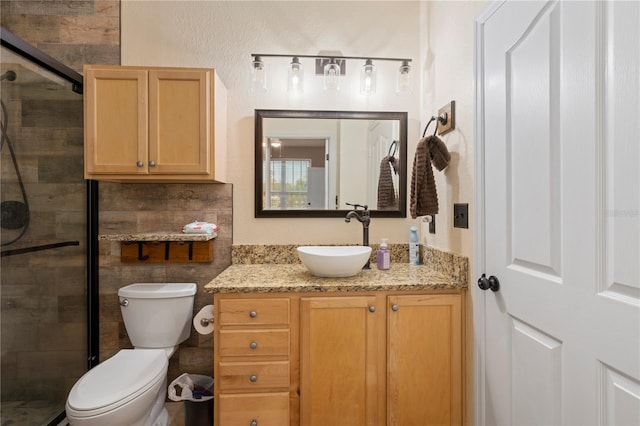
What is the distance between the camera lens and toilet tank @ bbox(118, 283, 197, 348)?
1.72 meters

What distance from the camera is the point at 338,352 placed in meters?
1.42

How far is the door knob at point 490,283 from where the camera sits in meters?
1.23

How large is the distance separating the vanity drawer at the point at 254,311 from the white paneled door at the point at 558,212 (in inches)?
34.6

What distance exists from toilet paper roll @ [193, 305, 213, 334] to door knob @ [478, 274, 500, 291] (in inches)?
51.8

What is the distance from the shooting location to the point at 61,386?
5.86 ft

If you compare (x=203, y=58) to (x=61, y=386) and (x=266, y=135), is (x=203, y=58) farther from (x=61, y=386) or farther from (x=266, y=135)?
(x=61, y=386)

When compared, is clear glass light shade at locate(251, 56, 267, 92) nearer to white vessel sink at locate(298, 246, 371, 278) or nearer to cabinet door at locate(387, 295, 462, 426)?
white vessel sink at locate(298, 246, 371, 278)

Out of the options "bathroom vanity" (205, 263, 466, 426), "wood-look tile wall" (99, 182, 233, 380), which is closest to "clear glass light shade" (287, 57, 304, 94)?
"wood-look tile wall" (99, 182, 233, 380)

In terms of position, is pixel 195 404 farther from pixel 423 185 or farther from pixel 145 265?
pixel 423 185

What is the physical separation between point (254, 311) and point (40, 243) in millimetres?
1294

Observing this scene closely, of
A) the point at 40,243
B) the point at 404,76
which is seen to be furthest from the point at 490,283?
the point at 40,243

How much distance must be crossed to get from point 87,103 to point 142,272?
3.33ft

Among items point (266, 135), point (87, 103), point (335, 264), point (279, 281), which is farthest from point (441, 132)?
point (87, 103)

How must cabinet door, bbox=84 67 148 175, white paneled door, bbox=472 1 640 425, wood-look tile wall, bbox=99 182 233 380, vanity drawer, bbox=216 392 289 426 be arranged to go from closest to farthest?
white paneled door, bbox=472 1 640 425, vanity drawer, bbox=216 392 289 426, cabinet door, bbox=84 67 148 175, wood-look tile wall, bbox=99 182 233 380
